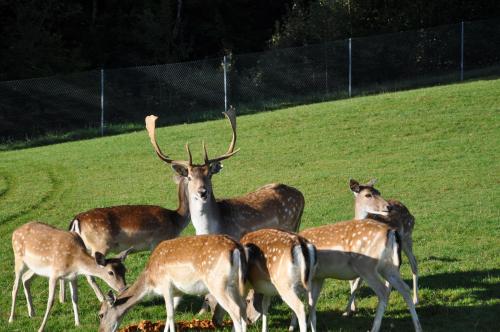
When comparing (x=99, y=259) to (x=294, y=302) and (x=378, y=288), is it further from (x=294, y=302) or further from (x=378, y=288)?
(x=378, y=288)

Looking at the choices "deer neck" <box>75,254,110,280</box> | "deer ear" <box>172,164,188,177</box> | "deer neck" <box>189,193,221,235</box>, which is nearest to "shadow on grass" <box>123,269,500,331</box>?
"deer neck" <box>75,254,110,280</box>

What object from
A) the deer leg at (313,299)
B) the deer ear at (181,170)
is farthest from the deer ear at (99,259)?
the deer leg at (313,299)

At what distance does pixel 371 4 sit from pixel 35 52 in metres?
12.7

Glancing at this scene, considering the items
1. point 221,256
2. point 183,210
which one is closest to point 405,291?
point 221,256

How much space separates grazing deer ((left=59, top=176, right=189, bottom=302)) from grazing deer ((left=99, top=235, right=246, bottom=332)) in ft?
5.76

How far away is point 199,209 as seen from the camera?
11.2 meters

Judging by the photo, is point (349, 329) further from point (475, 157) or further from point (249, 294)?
point (475, 157)

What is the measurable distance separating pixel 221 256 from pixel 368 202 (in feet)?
10.2

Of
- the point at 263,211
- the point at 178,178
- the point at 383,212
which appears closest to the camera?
the point at 383,212

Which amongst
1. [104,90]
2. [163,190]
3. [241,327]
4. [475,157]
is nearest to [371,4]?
[104,90]

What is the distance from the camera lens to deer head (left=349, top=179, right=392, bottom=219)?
36.4ft

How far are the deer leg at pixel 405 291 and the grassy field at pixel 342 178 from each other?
0.35 metres

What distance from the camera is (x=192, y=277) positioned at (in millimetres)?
8914

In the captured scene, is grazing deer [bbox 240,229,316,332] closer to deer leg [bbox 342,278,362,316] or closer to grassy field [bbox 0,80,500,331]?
grassy field [bbox 0,80,500,331]
